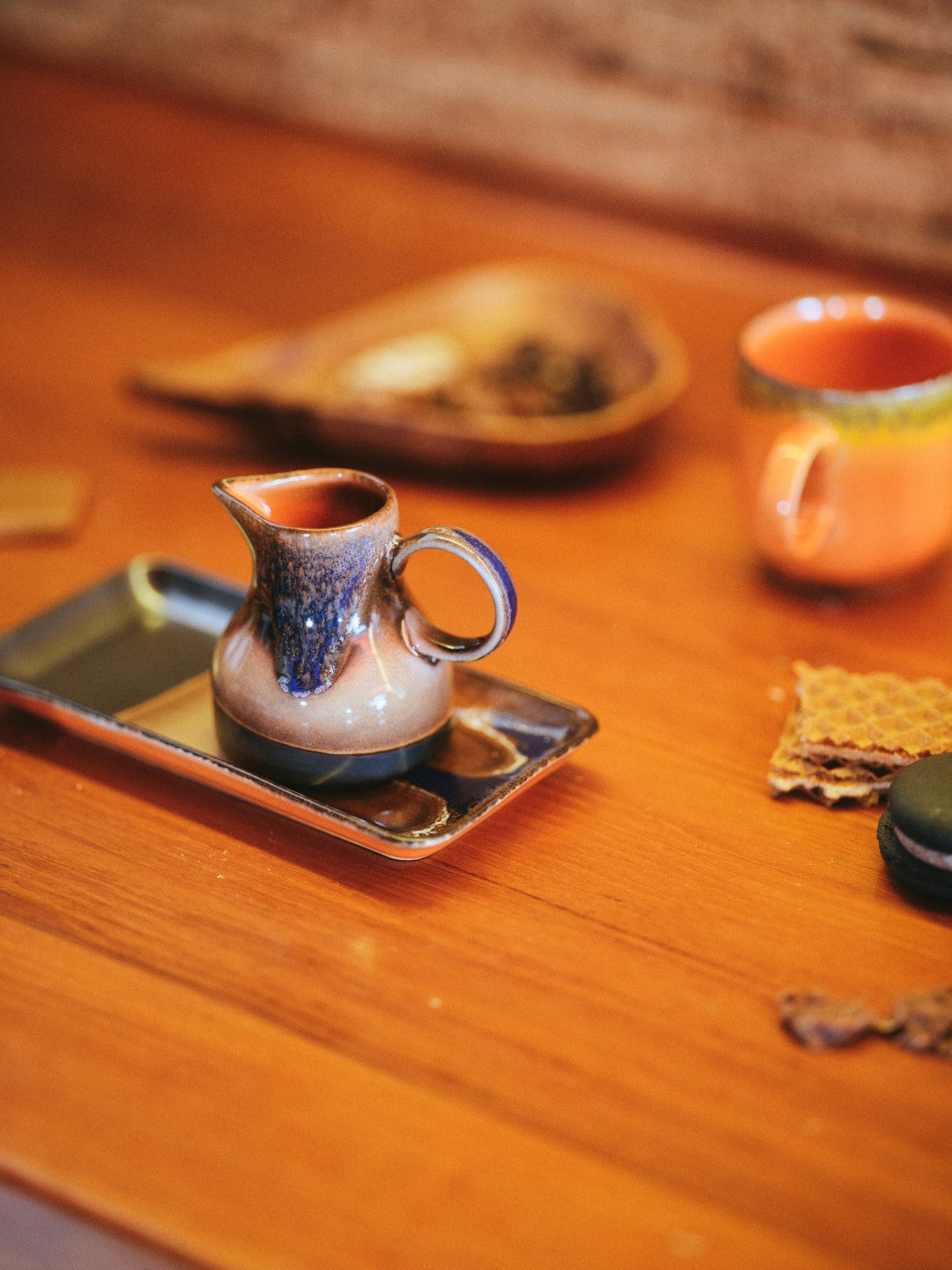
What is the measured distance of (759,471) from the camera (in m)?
0.88

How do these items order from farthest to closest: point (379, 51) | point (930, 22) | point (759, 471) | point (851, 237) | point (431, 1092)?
point (379, 51) < point (851, 237) < point (930, 22) < point (759, 471) < point (431, 1092)

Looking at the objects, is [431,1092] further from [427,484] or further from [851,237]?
[851,237]

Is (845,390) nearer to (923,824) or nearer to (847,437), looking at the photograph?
(847,437)

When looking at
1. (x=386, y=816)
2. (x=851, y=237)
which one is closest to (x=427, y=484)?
(x=386, y=816)

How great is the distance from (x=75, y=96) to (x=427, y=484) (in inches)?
39.9

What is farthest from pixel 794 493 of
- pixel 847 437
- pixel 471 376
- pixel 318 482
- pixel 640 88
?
pixel 640 88

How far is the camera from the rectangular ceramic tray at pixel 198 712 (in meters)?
0.69

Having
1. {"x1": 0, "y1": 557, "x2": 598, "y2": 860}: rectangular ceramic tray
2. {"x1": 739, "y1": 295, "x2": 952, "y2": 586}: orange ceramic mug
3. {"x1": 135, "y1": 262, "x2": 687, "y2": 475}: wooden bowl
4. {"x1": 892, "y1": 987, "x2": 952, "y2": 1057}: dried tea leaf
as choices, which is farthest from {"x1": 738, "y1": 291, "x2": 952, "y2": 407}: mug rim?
{"x1": 892, "y1": 987, "x2": 952, "y2": 1057}: dried tea leaf

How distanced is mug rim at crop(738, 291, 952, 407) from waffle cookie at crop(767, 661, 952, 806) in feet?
0.59

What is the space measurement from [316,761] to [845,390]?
48 centimetres

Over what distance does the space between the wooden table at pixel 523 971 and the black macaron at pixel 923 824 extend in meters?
0.02

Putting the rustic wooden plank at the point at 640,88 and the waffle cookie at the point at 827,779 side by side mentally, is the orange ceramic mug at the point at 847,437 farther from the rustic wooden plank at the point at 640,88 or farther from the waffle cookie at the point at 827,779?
the rustic wooden plank at the point at 640,88

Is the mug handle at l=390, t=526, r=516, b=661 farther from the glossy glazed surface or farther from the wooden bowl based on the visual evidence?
the wooden bowl

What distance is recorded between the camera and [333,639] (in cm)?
68
